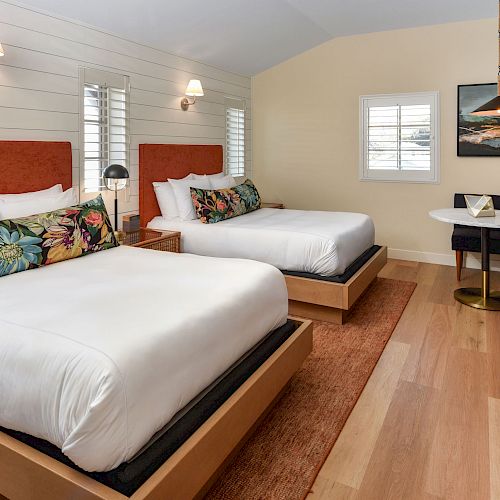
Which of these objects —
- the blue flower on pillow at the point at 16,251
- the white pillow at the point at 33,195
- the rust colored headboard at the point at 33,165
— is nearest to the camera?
the blue flower on pillow at the point at 16,251

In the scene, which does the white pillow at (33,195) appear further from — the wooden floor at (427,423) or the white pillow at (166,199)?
the wooden floor at (427,423)

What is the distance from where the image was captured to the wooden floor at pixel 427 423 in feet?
5.97

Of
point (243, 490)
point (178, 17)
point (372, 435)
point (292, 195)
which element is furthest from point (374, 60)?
point (243, 490)

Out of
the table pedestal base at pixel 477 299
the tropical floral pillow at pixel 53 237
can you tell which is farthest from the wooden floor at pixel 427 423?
the tropical floral pillow at pixel 53 237

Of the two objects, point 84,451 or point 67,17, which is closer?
point 84,451

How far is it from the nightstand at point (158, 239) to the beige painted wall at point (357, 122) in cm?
241

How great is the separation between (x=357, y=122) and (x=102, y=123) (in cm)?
298

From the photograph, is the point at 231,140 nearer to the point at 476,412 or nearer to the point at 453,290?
the point at 453,290

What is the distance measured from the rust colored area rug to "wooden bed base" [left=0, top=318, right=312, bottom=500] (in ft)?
0.49

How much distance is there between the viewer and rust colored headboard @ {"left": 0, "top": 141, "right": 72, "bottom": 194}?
3.14 m

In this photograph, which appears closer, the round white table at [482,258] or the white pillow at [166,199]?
the round white table at [482,258]

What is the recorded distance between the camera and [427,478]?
1.85 meters

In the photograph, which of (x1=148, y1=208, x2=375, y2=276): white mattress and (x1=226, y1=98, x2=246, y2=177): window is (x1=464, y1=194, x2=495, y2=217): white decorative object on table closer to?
(x1=148, y1=208, x2=375, y2=276): white mattress

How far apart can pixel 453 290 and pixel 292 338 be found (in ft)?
8.31
